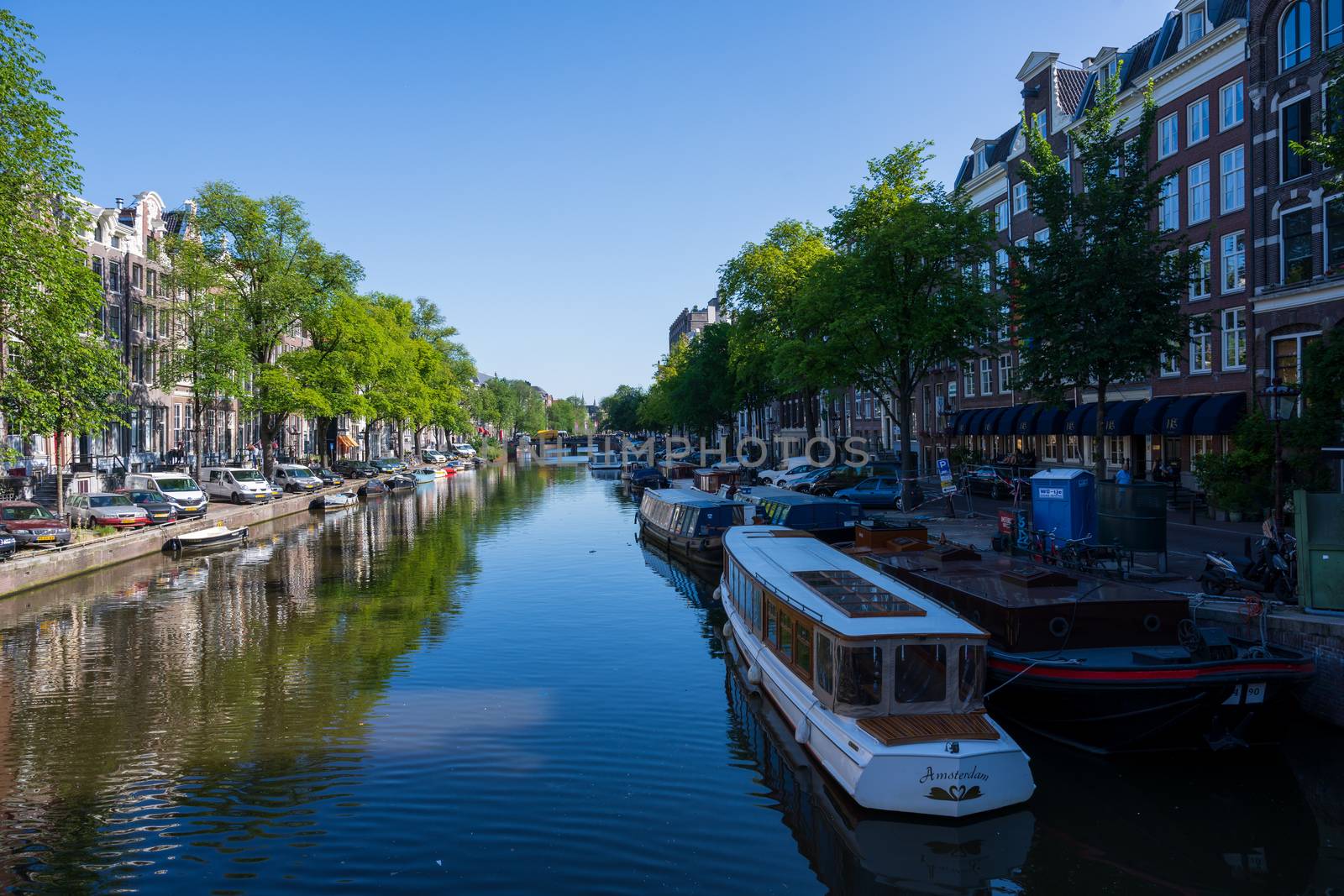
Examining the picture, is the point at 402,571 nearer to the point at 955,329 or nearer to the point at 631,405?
the point at 955,329

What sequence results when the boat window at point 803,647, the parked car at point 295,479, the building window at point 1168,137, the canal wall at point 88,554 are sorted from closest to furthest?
the boat window at point 803,647 → the canal wall at point 88,554 → the building window at point 1168,137 → the parked car at point 295,479

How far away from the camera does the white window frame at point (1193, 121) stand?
124 ft

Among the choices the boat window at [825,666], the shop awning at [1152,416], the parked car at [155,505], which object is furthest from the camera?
the shop awning at [1152,416]

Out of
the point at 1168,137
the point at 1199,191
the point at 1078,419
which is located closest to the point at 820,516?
the point at 1078,419

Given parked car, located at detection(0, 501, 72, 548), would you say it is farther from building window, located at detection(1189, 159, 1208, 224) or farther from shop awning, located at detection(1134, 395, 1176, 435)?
building window, located at detection(1189, 159, 1208, 224)

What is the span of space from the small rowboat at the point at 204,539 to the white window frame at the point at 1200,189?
140 ft

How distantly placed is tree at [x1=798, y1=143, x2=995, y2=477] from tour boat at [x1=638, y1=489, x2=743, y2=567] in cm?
810

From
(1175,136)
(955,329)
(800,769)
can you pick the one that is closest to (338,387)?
(955,329)

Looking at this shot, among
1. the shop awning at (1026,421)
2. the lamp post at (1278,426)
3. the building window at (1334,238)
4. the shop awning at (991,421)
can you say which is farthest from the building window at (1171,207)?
the shop awning at (991,421)

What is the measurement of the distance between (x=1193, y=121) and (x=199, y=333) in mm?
51997

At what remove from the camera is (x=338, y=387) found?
63.6 m

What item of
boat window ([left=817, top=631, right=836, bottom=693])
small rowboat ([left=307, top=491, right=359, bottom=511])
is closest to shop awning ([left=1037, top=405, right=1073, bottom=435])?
boat window ([left=817, top=631, right=836, bottom=693])

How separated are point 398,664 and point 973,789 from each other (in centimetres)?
1278

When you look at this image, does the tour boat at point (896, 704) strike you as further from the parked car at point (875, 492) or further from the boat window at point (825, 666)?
the parked car at point (875, 492)
